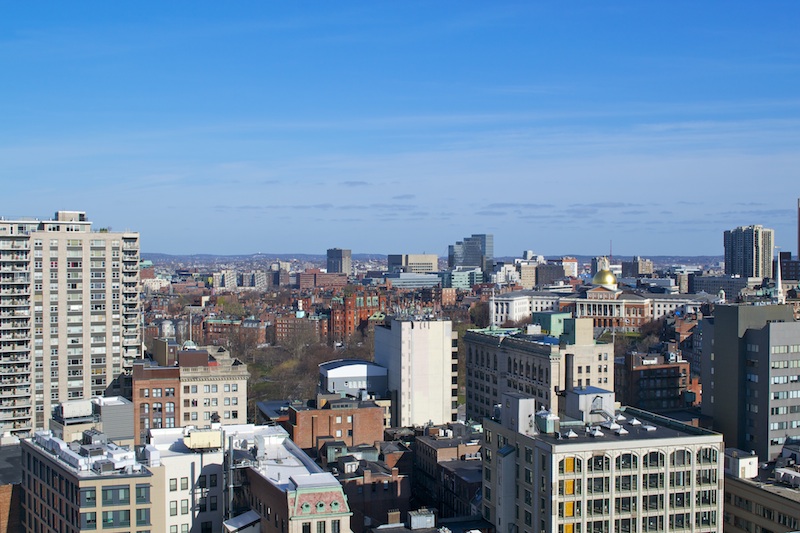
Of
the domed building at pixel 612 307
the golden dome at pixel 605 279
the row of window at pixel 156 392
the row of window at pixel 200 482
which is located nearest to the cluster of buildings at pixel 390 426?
the row of window at pixel 200 482

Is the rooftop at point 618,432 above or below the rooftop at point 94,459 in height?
above

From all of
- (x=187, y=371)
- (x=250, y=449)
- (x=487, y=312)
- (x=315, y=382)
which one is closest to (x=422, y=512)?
(x=250, y=449)

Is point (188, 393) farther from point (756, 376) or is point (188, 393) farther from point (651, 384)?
point (651, 384)

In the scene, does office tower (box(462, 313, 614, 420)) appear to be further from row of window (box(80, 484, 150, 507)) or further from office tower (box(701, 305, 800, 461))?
row of window (box(80, 484, 150, 507))

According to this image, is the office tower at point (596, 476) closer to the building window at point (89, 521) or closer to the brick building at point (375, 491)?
the brick building at point (375, 491)

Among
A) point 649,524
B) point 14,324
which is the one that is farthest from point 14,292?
point 649,524
